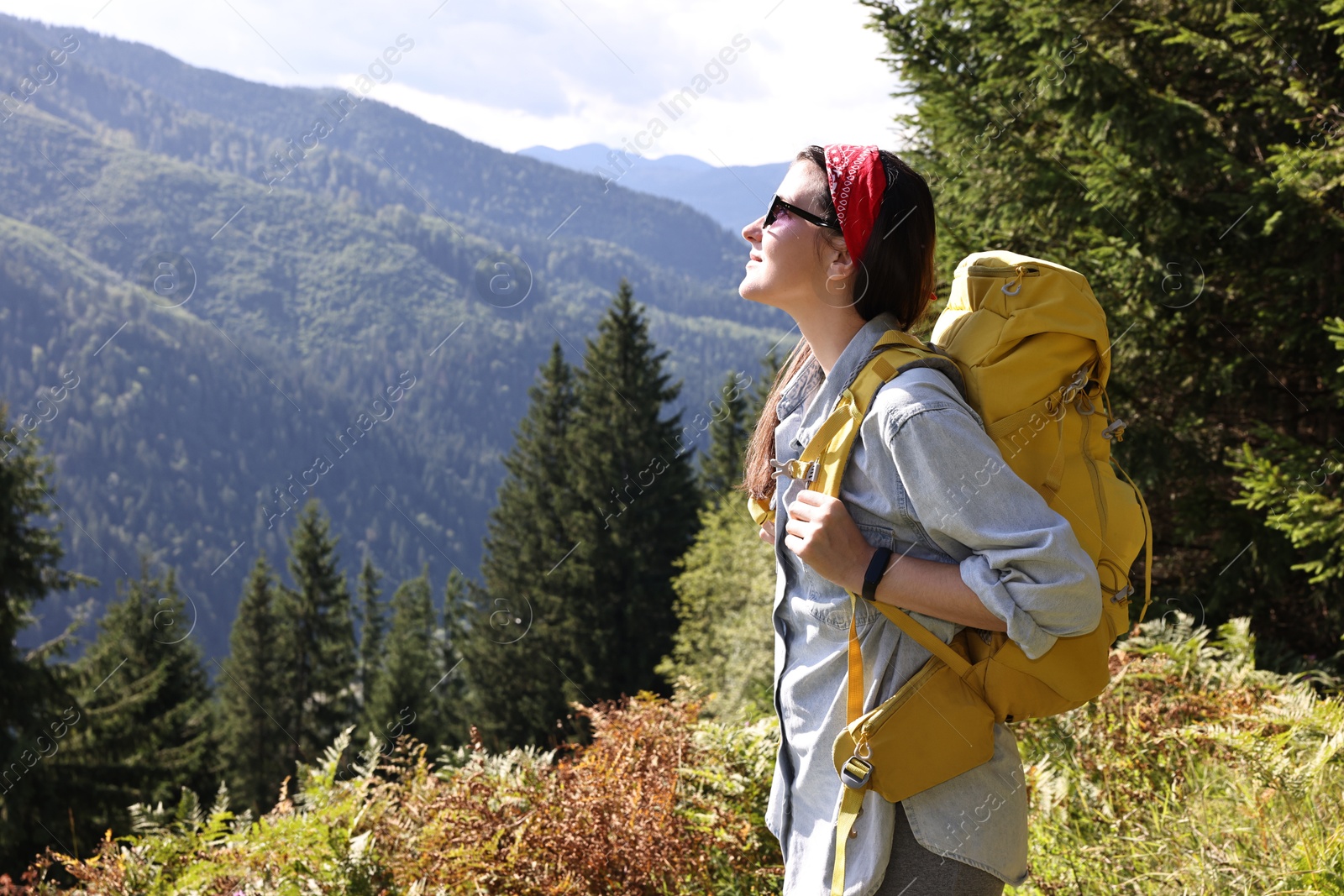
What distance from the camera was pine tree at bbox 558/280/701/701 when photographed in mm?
33156

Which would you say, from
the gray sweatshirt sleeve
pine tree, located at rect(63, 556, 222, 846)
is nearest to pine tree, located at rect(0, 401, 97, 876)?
pine tree, located at rect(63, 556, 222, 846)

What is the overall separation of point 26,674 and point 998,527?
1836cm

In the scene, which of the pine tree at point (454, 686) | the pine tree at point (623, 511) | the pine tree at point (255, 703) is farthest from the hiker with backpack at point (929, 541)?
the pine tree at point (255, 703)

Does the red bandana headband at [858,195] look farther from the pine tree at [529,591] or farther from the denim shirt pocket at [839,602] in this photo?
the pine tree at [529,591]

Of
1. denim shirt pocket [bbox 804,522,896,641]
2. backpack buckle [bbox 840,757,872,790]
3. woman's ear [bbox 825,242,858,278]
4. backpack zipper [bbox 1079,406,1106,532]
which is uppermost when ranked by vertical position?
woman's ear [bbox 825,242,858,278]

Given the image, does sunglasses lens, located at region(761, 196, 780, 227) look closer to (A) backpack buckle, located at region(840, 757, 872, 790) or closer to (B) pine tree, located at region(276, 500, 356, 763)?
(A) backpack buckle, located at region(840, 757, 872, 790)

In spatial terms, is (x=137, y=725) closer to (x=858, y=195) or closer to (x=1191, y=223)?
(x=1191, y=223)

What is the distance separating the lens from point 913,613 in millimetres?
1607

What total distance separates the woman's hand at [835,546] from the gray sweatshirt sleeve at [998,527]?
0.14 metres

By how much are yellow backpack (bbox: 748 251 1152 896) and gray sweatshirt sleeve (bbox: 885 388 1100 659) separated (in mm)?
89

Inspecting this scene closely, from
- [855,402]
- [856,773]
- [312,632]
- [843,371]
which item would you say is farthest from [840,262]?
[312,632]

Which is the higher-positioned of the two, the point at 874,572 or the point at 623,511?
the point at 874,572

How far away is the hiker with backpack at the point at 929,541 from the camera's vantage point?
57.9 inches

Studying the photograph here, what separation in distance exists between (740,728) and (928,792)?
2.72 meters
